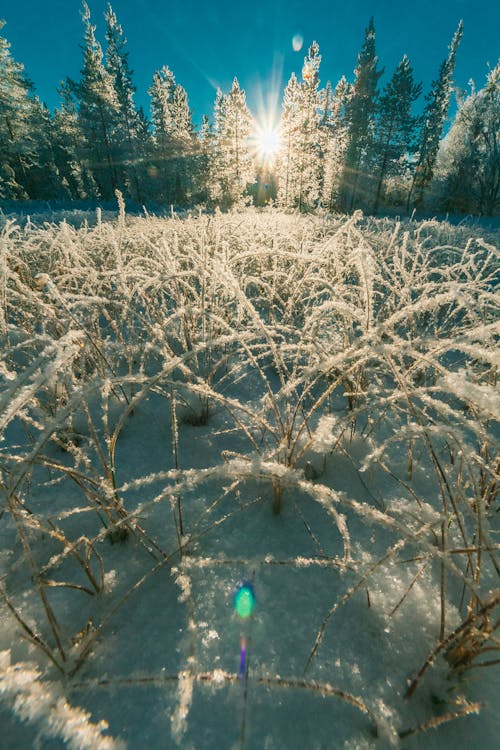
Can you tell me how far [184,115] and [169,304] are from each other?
3579 centimetres

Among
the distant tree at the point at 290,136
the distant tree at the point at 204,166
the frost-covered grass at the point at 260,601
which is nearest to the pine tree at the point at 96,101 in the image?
the distant tree at the point at 204,166

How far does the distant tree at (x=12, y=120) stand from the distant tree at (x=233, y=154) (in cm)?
1214

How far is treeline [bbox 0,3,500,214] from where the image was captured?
19.2m

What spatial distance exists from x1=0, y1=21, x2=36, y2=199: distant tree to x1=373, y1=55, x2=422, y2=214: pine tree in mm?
21420

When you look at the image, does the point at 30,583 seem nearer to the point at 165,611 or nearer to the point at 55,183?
the point at 165,611

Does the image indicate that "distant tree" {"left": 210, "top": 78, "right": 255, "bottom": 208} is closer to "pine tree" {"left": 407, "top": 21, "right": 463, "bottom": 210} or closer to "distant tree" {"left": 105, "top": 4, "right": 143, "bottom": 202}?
"distant tree" {"left": 105, "top": 4, "right": 143, "bottom": 202}

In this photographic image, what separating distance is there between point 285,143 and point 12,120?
1718 centimetres

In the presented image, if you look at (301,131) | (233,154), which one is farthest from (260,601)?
(233,154)

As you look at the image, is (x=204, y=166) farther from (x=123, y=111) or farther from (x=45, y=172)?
(x=45, y=172)

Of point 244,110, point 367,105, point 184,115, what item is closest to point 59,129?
point 184,115

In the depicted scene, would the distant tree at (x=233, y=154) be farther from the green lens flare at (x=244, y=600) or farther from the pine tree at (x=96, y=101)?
the green lens flare at (x=244, y=600)

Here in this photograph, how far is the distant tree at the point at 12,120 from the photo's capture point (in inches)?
773

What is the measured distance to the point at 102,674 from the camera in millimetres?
511

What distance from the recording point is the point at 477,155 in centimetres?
1736
